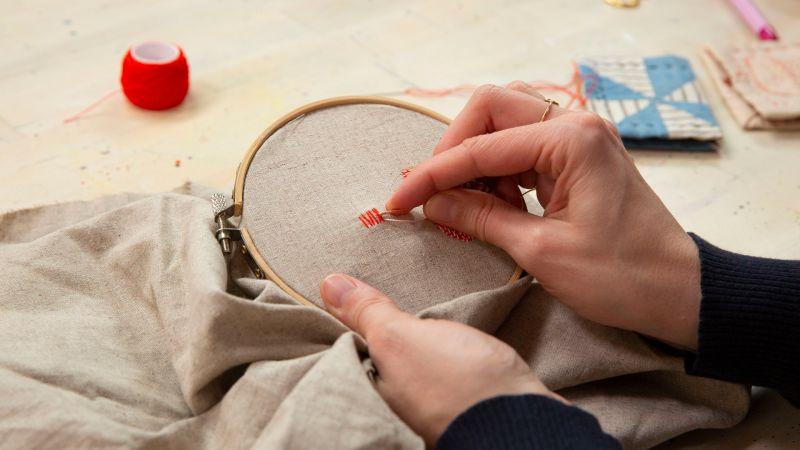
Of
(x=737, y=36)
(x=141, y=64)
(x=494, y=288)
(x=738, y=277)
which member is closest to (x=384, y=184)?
(x=494, y=288)

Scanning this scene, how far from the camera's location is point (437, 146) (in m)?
0.99

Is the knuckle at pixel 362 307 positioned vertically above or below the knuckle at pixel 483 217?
below

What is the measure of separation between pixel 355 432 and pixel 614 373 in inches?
14.3

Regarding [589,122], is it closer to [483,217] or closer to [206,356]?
[483,217]

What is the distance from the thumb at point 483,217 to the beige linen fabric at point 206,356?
69 millimetres

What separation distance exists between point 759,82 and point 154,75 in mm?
1270

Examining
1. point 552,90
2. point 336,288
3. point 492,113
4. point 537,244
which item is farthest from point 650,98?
point 336,288

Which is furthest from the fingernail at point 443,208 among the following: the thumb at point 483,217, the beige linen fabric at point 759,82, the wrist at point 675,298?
the beige linen fabric at point 759,82

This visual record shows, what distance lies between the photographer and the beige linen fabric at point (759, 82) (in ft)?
5.03

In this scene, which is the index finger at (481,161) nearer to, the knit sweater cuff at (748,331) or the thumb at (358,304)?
the thumb at (358,304)

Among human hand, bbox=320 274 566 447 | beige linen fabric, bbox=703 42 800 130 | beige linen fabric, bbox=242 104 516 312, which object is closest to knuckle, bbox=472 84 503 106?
beige linen fabric, bbox=242 104 516 312

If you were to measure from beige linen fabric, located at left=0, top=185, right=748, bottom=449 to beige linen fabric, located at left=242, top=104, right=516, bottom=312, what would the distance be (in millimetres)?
46

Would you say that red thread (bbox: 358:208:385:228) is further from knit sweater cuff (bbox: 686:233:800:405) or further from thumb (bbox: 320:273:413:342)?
knit sweater cuff (bbox: 686:233:800:405)

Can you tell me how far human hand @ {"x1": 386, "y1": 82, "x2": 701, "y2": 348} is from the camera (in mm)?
854
